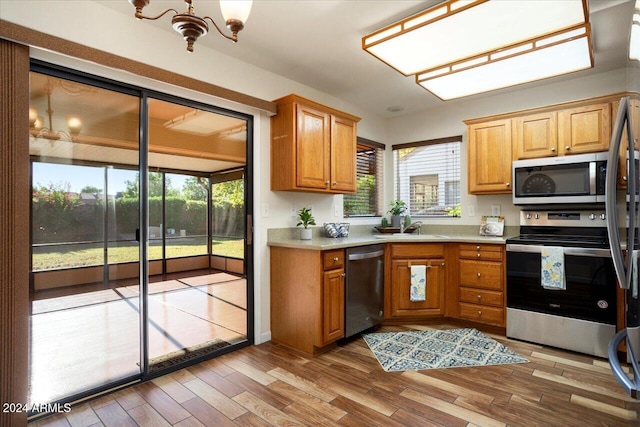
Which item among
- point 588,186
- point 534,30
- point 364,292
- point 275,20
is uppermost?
point 275,20

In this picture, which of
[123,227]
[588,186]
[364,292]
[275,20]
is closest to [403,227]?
[364,292]

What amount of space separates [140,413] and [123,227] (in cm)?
120

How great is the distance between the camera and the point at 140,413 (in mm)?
2014

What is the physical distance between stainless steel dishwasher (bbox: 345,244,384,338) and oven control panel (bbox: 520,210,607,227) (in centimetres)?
156

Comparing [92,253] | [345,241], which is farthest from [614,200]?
[92,253]

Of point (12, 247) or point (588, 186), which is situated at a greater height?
point (588, 186)

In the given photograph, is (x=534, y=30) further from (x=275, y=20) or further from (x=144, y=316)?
(x=144, y=316)

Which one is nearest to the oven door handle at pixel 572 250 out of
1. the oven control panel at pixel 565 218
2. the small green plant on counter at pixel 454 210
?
the oven control panel at pixel 565 218

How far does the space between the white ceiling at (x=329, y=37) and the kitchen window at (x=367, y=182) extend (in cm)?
93

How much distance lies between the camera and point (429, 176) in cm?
447

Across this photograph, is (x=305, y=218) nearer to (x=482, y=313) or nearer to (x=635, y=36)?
(x=482, y=313)

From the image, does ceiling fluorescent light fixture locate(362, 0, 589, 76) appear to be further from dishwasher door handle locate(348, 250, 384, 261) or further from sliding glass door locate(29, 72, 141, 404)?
sliding glass door locate(29, 72, 141, 404)

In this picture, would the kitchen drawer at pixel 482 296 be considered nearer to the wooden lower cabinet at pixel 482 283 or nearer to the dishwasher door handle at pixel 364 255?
the wooden lower cabinet at pixel 482 283

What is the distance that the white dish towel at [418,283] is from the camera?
3.51 meters
